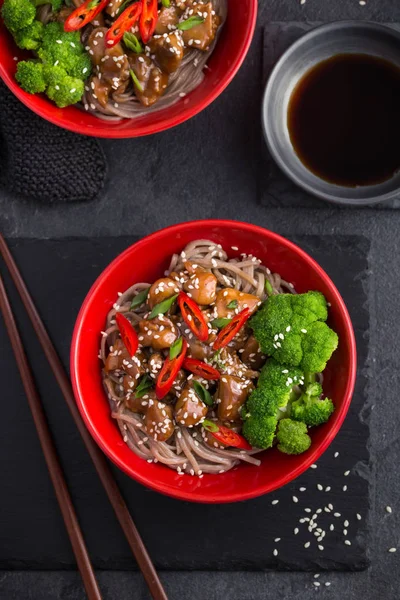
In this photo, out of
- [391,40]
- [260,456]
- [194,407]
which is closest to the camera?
[194,407]

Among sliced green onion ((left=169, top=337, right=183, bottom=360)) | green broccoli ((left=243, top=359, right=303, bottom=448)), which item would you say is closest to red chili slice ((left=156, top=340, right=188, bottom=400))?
sliced green onion ((left=169, top=337, right=183, bottom=360))

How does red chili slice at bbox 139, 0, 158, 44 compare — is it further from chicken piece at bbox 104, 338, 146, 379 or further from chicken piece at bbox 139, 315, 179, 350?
chicken piece at bbox 104, 338, 146, 379

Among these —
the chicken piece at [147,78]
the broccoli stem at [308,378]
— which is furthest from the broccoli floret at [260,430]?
the chicken piece at [147,78]

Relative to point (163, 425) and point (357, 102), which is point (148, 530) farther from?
point (357, 102)

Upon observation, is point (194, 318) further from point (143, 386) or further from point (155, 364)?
point (143, 386)

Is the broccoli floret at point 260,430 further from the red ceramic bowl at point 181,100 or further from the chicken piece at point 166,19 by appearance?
the chicken piece at point 166,19

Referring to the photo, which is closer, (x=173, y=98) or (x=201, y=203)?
(x=173, y=98)

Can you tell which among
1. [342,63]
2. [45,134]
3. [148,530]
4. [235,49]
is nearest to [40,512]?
[148,530]
